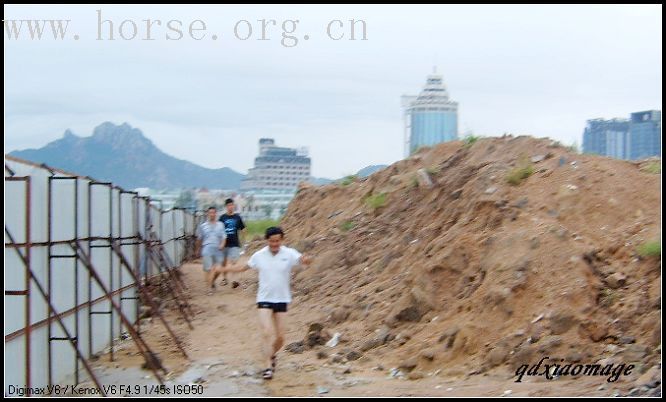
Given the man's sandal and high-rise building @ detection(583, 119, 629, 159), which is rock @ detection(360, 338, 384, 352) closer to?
the man's sandal

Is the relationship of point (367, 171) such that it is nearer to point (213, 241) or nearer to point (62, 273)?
point (213, 241)

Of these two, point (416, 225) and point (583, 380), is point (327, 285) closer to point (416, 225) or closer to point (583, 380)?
point (416, 225)

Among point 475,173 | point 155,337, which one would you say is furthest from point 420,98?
point 155,337

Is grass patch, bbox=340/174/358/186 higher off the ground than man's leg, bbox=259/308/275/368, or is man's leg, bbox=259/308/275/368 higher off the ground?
grass patch, bbox=340/174/358/186

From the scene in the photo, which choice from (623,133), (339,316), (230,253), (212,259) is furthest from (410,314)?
(623,133)

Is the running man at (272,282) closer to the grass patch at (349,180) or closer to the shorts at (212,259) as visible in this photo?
the shorts at (212,259)

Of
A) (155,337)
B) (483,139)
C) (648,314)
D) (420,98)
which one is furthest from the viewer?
(420,98)

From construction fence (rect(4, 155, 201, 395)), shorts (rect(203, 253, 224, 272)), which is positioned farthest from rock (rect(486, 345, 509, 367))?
shorts (rect(203, 253, 224, 272))
